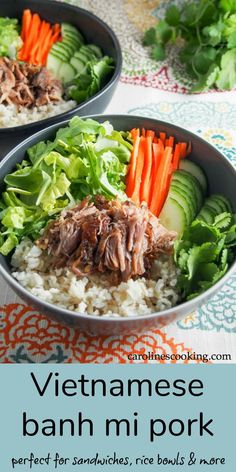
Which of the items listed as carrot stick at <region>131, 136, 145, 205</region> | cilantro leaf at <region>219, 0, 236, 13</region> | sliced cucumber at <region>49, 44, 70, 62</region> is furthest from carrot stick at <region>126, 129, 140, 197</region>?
cilantro leaf at <region>219, 0, 236, 13</region>

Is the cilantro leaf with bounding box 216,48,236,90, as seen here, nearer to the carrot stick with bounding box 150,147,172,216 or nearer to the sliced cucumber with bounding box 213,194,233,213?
the carrot stick with bounding box 150,147,172,216

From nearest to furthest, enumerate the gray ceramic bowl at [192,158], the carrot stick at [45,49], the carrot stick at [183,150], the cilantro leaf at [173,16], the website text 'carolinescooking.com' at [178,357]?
the gray ceramic bowl at [192,158], the website text 'carolinescooking.com' at [178,357], the carrot stick at [183,150], the carrot stick at [45,49], the cilantro leaf at [173,16]

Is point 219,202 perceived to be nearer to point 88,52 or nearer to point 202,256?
point 202,256

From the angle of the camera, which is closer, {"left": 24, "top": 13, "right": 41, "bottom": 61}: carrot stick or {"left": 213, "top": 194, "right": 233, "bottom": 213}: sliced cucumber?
{"left": 213, "top": 194, "right": 233, "bottom": 213}: sliced cucumber

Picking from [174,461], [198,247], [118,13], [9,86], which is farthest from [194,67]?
[174,461]

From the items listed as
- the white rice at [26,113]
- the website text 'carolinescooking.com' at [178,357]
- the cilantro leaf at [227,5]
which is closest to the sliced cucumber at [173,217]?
the website text 'carolinescooking.com' at [178,357]

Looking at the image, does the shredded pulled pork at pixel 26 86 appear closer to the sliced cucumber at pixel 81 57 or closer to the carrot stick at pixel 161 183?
the sliced cucumber at pixel 81 57

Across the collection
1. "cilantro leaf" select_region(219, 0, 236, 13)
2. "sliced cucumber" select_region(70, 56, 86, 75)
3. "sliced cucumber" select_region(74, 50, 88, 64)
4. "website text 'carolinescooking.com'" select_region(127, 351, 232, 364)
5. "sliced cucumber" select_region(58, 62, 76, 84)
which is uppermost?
"cilantro leaf" select_region(219, 0, 236, 13)
